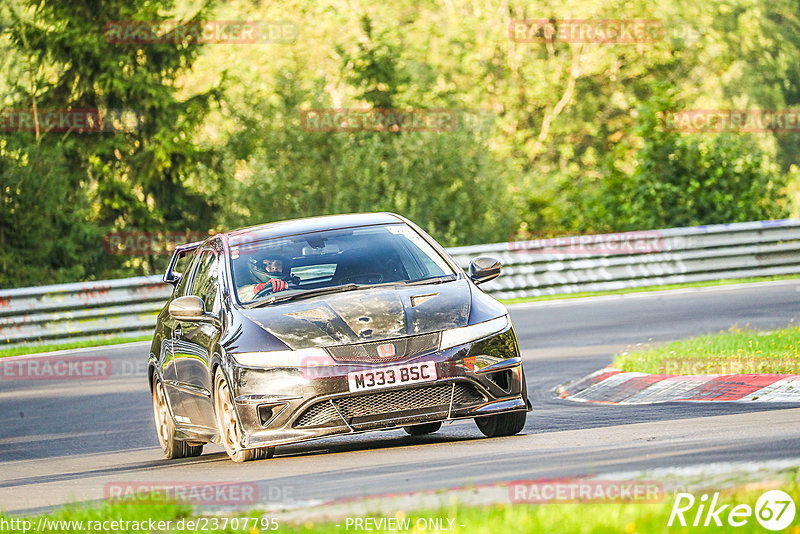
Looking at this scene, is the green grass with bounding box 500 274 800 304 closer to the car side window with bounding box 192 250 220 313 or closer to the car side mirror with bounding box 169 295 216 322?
the car side window with bounding box 192 250 220 313

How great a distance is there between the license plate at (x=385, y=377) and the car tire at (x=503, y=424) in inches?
34.8

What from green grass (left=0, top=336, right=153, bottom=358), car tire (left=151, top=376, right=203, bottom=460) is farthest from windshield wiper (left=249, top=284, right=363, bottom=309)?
green grass (left=0, top=336, right=153, bottom=358)

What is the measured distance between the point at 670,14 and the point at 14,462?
1821 inches

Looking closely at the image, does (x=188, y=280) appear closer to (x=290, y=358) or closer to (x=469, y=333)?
(x=290, y=358)

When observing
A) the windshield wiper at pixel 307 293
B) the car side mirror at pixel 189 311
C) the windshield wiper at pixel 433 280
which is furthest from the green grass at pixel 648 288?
the windshield wiper at pixel 307 293

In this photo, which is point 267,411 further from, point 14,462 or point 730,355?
point 730,355

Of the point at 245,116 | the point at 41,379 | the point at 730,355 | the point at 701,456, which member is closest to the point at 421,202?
the point at 245,116

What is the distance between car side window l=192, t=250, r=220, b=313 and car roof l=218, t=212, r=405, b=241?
245 mm

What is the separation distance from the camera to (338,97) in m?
46.3

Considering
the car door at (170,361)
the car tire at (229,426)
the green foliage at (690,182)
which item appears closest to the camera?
the car tire at (229,426)

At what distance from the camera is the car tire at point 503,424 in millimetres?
9164

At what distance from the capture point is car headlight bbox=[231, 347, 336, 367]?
844 centimetres

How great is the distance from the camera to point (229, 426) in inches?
352

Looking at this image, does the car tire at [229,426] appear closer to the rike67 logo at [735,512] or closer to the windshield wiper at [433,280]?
the windshield wiper at [433,280]
